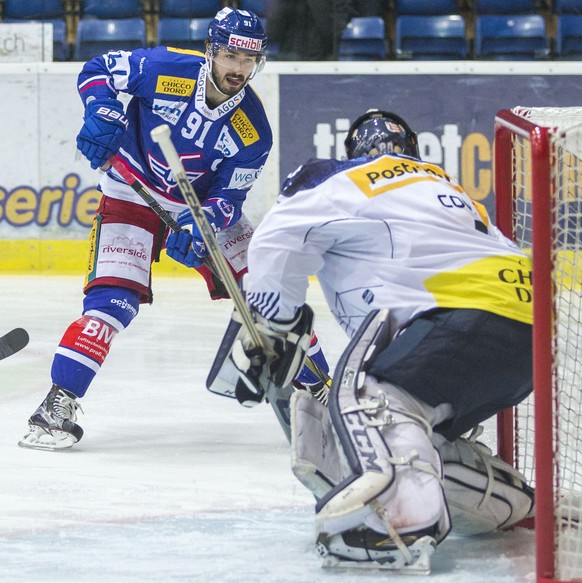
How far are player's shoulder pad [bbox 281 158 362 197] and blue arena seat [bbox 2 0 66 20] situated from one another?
190 inches

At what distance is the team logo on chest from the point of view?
311cm

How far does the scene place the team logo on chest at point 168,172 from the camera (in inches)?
123

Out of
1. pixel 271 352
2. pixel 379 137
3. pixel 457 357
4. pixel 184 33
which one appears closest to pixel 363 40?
pixel 184 33

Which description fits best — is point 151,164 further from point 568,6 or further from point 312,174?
point 568,6

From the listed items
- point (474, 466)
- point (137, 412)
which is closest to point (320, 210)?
point (474, 466)

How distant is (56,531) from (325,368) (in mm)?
1189

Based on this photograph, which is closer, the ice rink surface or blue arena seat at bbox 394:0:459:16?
the ice rink surface

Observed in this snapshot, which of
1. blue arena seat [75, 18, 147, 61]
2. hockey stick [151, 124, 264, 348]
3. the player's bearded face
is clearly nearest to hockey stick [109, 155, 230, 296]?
the player's bearded face

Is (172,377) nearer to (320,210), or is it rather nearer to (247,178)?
(247,178)

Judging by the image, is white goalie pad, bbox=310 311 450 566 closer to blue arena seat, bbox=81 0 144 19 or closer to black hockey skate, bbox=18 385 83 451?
black hockey skate, bbox=18 385 83 451

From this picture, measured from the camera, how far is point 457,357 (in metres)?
1.94

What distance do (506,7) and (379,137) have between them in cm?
485

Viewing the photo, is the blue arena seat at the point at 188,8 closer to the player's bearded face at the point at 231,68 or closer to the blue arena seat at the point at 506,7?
the blue arena seat at the point at 506,7

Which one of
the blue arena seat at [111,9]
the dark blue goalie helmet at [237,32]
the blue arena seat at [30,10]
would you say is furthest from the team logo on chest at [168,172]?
the blue arena seat at [111,9]
